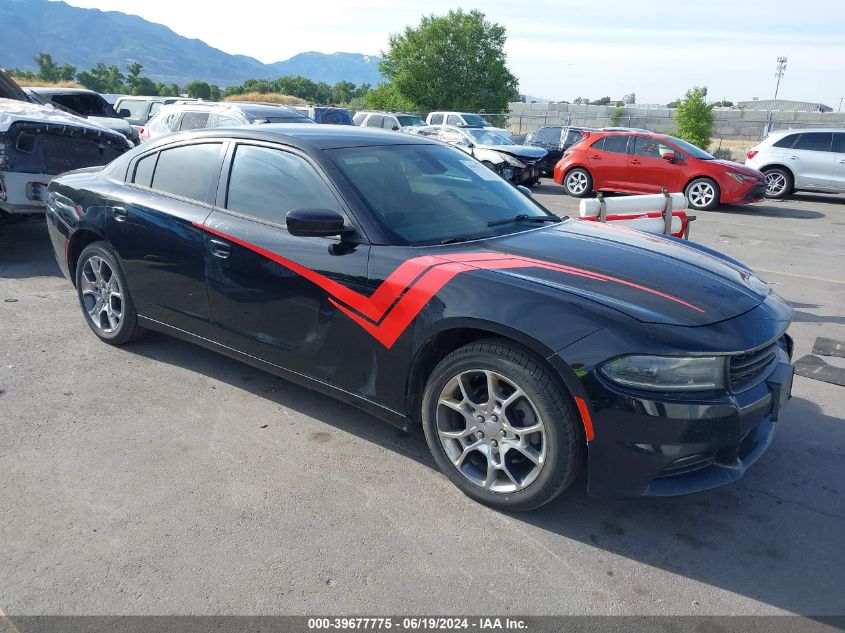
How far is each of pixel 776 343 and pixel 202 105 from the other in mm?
10390

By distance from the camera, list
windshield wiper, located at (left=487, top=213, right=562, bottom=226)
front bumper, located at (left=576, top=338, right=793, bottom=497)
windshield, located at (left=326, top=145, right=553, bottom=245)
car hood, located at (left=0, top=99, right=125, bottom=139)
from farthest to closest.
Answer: car hood, located at (left=0, top=99, right=125, bottom=139) < windshield wiper, located at (left=487, top=213, right=562, bottom=226) < windshield, located at (left=326, top=145, right=553, bottom=245) < front bumper, located at (left=576, top=338, right=793, bottom=497)

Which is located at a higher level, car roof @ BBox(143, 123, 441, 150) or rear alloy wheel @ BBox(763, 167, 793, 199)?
car roof @ BBox(143, 123, 441, 150)

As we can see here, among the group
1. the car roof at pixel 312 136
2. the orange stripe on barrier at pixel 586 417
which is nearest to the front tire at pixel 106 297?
the car roof at pixel 312 136

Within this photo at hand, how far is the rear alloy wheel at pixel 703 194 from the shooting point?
1383cm

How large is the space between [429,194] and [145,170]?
2080 millimetres

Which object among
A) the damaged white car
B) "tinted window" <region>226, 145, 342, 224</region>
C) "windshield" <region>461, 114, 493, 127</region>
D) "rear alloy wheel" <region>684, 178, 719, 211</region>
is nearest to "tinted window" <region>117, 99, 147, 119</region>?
"windshield" <region>461, 114, 493, 127</region>

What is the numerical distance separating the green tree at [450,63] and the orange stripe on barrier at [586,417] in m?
49.6

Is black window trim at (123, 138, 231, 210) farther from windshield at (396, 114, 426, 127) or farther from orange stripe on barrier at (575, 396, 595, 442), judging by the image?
windshield at (396, 114, 426, 127)

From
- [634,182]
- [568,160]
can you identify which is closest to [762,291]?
[634,182]

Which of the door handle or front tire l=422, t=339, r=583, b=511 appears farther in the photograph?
the door handle

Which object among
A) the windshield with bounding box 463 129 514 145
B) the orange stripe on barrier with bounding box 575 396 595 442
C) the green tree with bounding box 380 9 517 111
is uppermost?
the green tree with bounding box 380 9 517 111

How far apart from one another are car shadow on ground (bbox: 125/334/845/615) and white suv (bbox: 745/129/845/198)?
13.6 meters

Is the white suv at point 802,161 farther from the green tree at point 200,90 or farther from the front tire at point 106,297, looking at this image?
the green tree at point 200,90

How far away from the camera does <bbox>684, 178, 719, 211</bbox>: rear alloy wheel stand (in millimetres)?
13828
